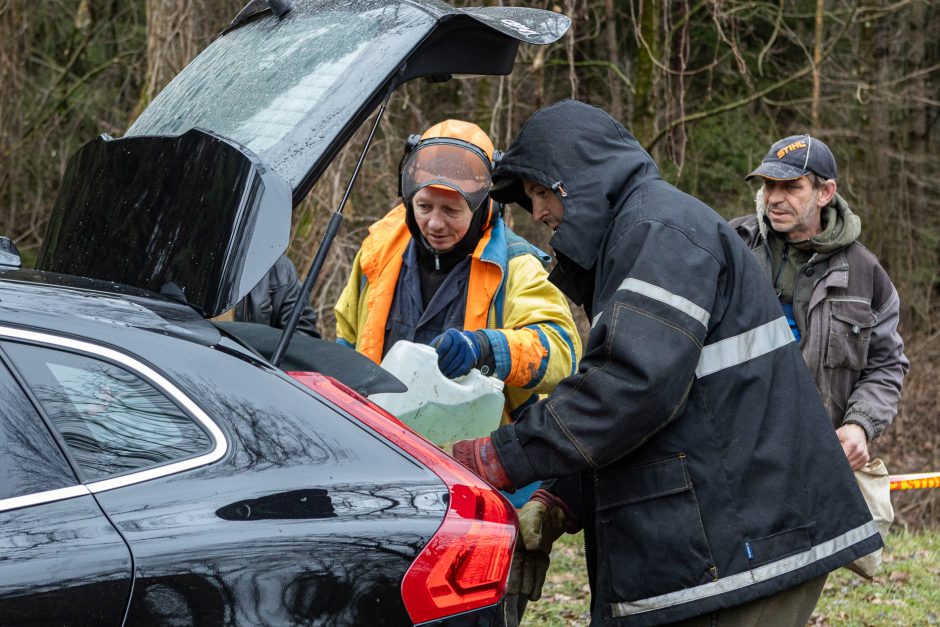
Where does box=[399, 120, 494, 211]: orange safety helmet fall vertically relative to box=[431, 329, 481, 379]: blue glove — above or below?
above

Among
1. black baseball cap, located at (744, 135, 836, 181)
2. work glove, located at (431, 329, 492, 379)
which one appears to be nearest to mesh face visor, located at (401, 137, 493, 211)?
work glove, located at (431, 329, 492, 379)

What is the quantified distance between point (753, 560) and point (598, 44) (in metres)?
10.9

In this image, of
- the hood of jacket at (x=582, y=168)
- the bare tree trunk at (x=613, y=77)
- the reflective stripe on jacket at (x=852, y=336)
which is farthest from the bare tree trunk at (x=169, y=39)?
the bare tree trunk at (x=613, y=77)

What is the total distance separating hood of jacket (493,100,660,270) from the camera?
2.70 meters

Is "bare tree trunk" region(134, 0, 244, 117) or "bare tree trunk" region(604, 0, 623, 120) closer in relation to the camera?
"bare tree trunk" region(134, 0, 244, 117)

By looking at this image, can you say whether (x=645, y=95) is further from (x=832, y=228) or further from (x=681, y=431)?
(x=681, y=431)

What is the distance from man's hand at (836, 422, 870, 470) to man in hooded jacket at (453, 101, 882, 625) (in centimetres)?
151

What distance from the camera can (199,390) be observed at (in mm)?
2143

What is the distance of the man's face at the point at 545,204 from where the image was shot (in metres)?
2.84

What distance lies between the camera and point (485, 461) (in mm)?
2664

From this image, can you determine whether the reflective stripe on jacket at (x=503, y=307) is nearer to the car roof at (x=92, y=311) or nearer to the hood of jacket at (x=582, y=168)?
the hood of jacket at (x=582, y=168)

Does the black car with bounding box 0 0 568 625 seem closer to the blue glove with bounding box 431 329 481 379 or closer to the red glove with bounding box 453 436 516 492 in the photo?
the red glove with bounding box 453 436 516 492

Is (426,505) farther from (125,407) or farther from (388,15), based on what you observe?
(388,15)

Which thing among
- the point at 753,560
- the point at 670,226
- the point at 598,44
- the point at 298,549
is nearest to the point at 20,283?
the point at 298,549
